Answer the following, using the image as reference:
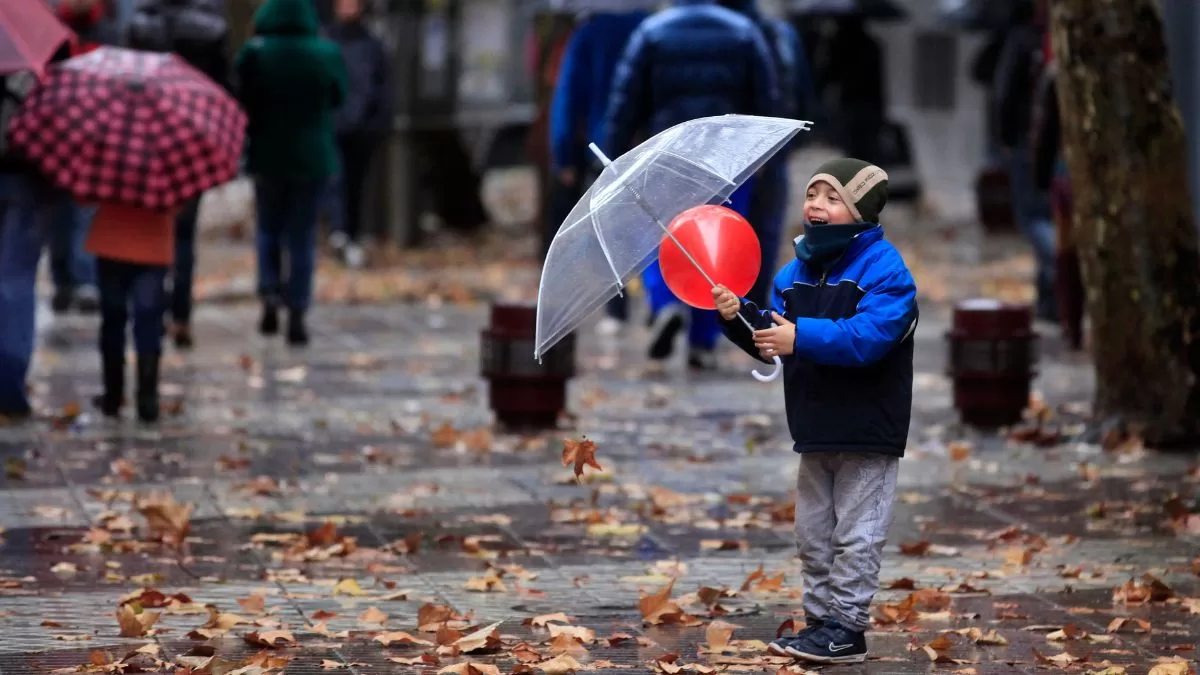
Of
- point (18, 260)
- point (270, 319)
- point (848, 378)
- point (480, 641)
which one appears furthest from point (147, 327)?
point (848, 378)

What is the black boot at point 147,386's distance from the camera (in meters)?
10.6

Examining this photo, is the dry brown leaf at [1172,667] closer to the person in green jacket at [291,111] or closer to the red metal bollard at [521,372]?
the red metal bollard at [521,372]

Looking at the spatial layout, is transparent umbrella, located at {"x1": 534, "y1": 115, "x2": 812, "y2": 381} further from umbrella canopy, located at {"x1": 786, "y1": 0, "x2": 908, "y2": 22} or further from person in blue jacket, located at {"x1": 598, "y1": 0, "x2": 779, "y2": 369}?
umbrella canopy, located at {"x1": 786, "y1": 0, "x2": 908, "y2": 22}

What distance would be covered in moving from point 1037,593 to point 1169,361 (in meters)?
3.31

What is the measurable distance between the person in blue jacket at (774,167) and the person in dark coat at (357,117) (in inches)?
256

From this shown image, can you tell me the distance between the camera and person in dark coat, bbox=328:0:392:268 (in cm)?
1892

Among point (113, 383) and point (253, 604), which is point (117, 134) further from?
point (253, 604)

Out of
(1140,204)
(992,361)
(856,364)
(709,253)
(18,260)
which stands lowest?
(992,361)

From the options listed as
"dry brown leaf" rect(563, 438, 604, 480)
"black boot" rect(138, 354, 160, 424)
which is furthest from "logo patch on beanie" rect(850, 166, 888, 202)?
"black boot" rect(138, 354, 160, 424)

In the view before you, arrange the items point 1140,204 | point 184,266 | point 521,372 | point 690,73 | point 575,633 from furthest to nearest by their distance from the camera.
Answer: point 184,266
point 690,73
point 521,372
point 1140,204
point 575,633

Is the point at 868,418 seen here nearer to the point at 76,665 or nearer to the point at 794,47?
the point at 76,665

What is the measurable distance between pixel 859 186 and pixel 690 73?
6.13m

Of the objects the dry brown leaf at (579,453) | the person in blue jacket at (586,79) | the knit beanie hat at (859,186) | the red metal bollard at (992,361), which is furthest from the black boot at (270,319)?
the knit beanie hat at (859,186)

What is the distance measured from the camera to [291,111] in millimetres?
13297
